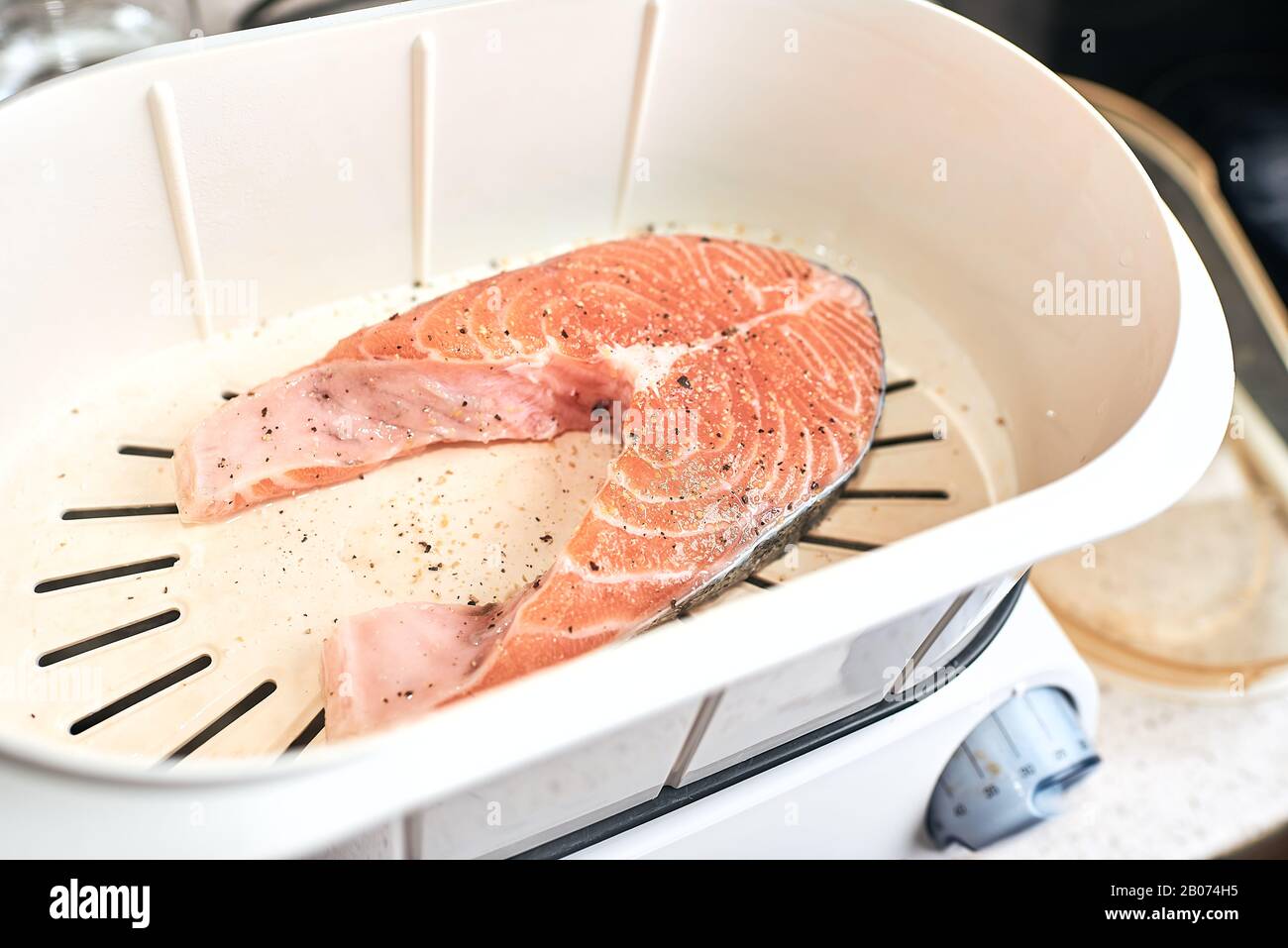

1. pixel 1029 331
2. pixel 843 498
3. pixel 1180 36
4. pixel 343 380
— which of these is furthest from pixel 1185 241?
pixel 1180 36

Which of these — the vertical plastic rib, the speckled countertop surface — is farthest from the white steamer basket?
the speckled countertop surface

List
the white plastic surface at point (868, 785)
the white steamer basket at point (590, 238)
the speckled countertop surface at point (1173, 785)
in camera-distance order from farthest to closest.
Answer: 1. the speckled countertop surface at point (1173, 785)
2. the white plastic surface at point (868, 785)
3. the white steamer basket at point (590, 238)

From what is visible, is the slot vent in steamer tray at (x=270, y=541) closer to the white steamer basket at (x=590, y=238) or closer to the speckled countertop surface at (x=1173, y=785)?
the white steamer basket at (x=590, y=238)

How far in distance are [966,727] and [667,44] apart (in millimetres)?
706

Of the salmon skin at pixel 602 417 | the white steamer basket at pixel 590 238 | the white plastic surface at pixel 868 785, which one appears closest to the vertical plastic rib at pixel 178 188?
the white steamer basket at pixel 590 238

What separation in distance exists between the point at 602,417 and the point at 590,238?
245 mm

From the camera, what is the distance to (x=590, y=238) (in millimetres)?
1207

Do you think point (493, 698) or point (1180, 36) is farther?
point (1180, 36)

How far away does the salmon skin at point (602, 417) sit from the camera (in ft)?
2.90

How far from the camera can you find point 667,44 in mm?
1102

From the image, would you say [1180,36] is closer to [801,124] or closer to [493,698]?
[801,124]

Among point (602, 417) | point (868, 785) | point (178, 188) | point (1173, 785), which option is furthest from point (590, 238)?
point (1173, 785)

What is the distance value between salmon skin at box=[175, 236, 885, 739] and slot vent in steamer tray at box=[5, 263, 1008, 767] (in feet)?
0.11

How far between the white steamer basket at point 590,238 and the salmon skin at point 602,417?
0.09 m
